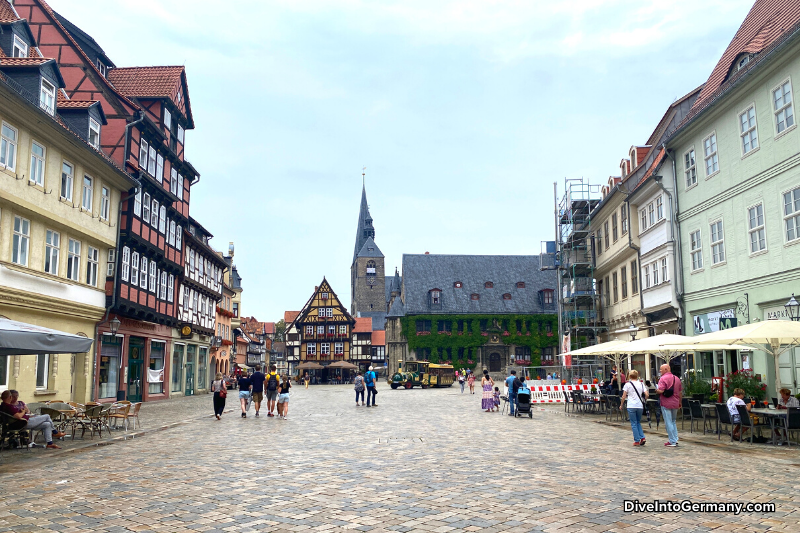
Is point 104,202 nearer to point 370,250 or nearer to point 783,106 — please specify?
point 783,106

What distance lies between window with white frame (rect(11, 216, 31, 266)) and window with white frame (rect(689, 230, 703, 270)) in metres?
23.4

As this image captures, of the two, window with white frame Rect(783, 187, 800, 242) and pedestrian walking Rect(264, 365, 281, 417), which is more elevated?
window with white frame Rect(783, 187, 800, 242)

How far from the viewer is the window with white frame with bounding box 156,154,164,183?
32444 millimetres

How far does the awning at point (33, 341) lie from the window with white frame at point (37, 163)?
9.96 m

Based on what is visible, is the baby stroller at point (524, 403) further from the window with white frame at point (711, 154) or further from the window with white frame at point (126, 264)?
the window with white frame at point (126, 264)

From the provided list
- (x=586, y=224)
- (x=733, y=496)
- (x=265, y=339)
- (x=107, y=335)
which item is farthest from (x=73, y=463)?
(x=265, y=339)

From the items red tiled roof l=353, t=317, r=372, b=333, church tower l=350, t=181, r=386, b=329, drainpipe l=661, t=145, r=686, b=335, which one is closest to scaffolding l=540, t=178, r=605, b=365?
drainpipe l=661, t=145, r=686, b=335

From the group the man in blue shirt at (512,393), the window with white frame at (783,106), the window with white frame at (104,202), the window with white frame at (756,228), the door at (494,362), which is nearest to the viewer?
the window with white frame at (783,106)

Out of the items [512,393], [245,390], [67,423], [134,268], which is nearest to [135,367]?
[134,268]

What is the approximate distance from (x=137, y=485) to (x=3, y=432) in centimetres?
566

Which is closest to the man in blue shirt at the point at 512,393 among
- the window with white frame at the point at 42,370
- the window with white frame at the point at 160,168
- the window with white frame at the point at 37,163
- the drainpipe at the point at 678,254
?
the drainpipe at the point at 678,254

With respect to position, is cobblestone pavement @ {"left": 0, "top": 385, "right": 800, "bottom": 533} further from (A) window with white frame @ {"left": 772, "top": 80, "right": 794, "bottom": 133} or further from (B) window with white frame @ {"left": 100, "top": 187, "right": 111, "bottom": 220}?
(B) window with white frame @ {"left": 100, "top": 187, "right": 111, "bottom": 220}

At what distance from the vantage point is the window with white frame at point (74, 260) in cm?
2378

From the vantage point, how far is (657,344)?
18812mm
